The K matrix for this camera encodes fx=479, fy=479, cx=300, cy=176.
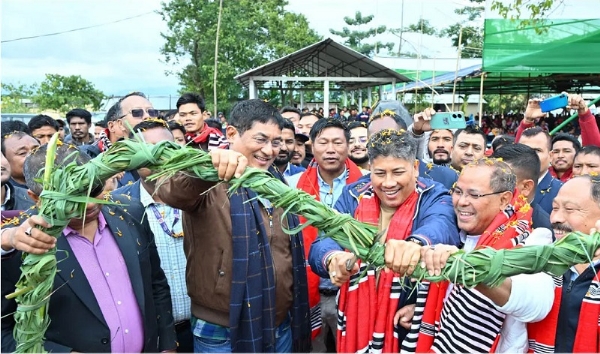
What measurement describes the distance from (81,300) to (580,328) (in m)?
2.03

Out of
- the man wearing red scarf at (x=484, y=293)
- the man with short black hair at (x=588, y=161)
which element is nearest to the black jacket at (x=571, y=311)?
the man wearing red scarf at (x=484, y=293)

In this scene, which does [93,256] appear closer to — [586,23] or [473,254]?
[473,254]

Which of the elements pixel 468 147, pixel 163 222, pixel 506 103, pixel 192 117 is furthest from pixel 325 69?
pixel 506 103

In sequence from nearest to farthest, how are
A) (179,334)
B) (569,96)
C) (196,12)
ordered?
(179,334), (569,96), (196,12)

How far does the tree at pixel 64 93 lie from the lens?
25.8 meters

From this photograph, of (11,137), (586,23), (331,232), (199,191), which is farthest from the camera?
(586,23)

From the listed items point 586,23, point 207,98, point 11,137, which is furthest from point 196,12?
point 11,137

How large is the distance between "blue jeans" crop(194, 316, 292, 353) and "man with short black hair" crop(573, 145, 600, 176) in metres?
2.77

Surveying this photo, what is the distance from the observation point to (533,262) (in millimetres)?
1456

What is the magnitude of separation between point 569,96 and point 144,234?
377 centimetres

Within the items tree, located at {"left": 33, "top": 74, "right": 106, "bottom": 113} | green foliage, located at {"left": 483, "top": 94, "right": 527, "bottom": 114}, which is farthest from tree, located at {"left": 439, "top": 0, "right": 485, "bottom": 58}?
tree, located at {"left": 33, "top": 74, "right": 106, "bottom": 113}

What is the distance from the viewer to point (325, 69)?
19.8 m

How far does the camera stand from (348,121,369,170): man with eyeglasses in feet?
14.2

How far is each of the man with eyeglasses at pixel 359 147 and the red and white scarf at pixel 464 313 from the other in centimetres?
207
